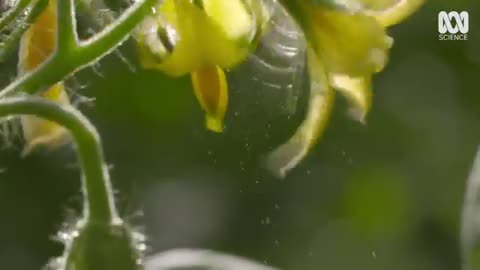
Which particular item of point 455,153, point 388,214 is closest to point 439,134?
point 455,153

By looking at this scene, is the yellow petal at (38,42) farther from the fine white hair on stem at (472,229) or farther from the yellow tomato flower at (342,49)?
the fine white hair on stem at (472,229)

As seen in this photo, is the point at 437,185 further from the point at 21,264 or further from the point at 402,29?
the point at 21,264

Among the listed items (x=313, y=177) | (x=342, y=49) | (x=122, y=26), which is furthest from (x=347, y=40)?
(x=313, y=177)

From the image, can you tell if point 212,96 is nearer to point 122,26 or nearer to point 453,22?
point 122,26

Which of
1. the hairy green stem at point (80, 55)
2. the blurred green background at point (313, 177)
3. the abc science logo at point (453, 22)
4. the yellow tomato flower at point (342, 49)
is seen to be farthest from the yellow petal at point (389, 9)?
the blurred green background at point (313, 177)

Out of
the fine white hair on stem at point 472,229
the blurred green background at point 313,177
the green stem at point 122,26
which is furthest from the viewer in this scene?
the blurred green background at point 313,177

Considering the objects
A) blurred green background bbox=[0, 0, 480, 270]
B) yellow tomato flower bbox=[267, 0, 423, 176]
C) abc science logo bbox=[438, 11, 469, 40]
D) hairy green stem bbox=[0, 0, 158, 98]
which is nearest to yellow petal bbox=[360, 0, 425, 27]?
yellow tomato flower bbox=[267, 0, 423, 176]

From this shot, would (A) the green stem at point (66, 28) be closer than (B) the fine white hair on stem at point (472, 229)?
Yes
